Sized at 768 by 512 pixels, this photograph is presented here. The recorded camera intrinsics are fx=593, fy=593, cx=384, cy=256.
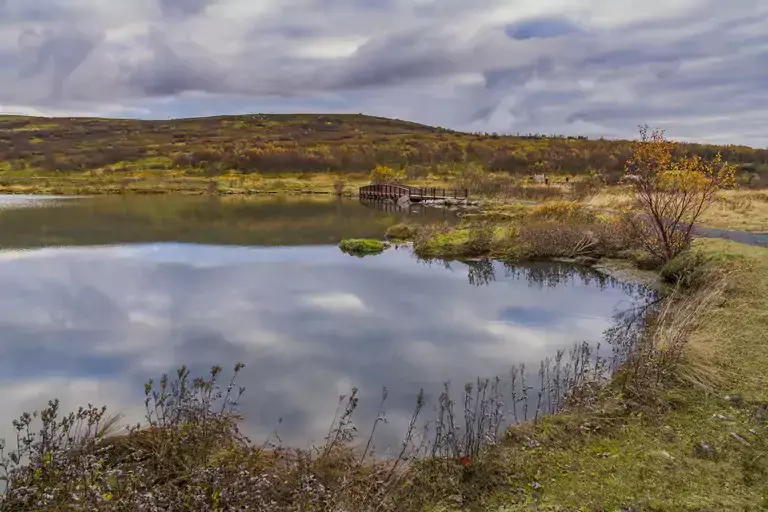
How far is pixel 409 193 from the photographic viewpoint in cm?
4809

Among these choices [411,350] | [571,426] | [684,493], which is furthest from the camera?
[411,350]

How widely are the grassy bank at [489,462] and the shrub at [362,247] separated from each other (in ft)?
51.8

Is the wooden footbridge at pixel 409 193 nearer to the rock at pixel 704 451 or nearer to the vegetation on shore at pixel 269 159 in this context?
the vegetation on shore at pixel 269 159

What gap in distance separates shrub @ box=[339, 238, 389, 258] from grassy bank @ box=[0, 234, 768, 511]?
1578cm

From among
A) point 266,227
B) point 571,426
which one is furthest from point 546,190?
point 571,426

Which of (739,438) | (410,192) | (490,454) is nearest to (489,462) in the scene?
(490,454)

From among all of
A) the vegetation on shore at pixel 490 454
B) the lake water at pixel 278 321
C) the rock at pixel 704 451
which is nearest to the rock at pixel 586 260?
the lake water at pixel 278 321

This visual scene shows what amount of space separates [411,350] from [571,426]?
15.8 ft

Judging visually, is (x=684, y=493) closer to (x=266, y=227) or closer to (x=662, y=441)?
(x=662, y=441)

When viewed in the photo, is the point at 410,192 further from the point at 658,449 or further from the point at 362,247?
the point at 658,449

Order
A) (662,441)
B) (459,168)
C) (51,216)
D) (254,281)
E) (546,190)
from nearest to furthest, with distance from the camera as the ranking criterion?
(662,441)
(254,281)
(51,216)
(546,190)
(459,168)

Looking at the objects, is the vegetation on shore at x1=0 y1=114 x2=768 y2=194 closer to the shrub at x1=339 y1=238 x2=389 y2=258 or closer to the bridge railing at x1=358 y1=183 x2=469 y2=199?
the bridge railing at x1=358 y1=183 x2=469 y2=199

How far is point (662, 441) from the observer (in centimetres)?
681

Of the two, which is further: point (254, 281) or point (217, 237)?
point (217, 237)
